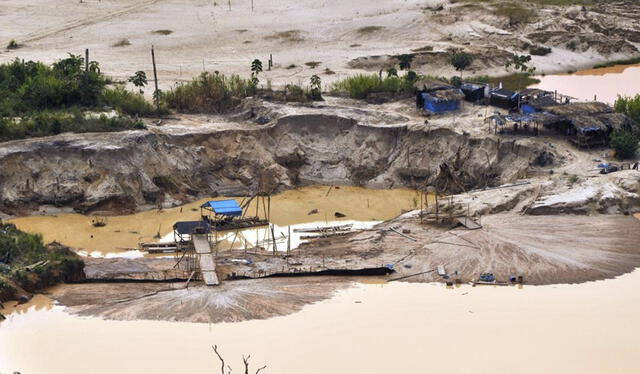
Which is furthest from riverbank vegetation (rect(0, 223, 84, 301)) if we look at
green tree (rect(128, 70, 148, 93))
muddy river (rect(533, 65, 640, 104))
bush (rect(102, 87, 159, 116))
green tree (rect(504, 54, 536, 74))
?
green tree (rect(504, 54, 536, 74))

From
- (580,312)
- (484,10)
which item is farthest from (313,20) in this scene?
(580,312)

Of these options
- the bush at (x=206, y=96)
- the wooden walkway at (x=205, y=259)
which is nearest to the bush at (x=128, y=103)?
the bush at (x=206, y=96)

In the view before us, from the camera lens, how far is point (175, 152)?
4084cm

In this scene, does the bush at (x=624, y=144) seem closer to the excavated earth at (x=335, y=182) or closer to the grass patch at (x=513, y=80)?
the excavated earth at (x=335, y=182)

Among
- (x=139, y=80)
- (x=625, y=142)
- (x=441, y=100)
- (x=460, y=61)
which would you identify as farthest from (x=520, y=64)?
(x=139, y=80)

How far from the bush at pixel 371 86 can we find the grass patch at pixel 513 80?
5856 millimetres

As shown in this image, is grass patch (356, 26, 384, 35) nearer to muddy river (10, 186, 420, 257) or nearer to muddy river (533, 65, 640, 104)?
muddy river (533, 65, 640, 104)

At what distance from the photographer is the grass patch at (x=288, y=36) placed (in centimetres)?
6031

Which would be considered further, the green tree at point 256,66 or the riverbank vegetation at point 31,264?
the green tree at point 256,66

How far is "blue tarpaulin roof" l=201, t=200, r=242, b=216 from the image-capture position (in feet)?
120

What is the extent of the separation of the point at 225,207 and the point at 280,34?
2629 centimetres

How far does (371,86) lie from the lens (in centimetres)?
4691

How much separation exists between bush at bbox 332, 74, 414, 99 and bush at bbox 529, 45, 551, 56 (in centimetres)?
1576

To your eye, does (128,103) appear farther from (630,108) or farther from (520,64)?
(520,64)
